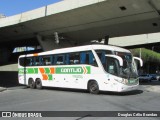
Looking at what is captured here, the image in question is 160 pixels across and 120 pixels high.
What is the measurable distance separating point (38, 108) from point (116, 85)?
6.52 meters

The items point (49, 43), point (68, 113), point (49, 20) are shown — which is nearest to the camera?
point (68, 113)

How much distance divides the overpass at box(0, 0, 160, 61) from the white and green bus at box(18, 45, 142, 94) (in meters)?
5.61

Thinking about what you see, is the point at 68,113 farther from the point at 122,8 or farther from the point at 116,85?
the point at 122,8

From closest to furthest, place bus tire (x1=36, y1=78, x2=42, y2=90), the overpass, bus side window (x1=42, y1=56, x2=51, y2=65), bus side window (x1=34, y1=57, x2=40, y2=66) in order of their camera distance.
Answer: bus side window (x1=42, y1=56, x2=51, y2=65), bus tire (x1=36, y1=78, x2=42, y2=90), bus side window (x1=34, y1=57, x2=40, y2=66), the overpass

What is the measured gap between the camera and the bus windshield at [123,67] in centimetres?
1856

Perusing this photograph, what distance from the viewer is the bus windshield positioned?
1856 centimetres

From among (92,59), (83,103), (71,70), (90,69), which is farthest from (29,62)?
(83,103)

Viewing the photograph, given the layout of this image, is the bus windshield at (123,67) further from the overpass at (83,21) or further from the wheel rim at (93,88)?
the overpass at (83,21)

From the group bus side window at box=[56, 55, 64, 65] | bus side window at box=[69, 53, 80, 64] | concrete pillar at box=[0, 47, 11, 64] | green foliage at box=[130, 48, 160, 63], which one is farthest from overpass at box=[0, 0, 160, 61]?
green foliage at box=[130, 48, 160, 63]

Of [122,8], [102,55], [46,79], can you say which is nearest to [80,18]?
[122,8]

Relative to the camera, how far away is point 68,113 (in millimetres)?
11602

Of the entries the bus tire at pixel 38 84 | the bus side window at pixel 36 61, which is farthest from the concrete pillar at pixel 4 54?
the bus tire at pixel 38 84

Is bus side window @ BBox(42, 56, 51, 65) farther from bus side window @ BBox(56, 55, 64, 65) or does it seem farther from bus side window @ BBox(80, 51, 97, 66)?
bus side window @ BBox(80, 51, 97, 66)

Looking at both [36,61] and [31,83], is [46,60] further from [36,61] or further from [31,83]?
[31,83]
